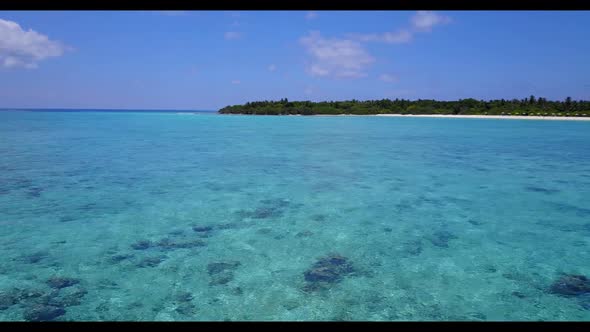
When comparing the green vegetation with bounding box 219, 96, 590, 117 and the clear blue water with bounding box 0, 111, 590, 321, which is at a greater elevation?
the green vegetation with bounding box 219, 96, 590, 117

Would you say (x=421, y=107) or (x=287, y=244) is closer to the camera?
(x=287, y=244)

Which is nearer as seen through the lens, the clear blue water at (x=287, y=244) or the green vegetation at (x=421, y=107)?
the clear blue water at (x=287, y=244)

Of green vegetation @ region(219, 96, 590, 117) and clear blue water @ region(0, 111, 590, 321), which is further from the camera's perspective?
green vegetation @ region(219, 96, 590, 117)

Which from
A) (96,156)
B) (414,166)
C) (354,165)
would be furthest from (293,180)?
(96,156)

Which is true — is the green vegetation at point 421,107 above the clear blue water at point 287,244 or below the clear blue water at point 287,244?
above

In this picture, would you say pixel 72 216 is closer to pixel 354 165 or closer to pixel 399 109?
pixel 354 165
